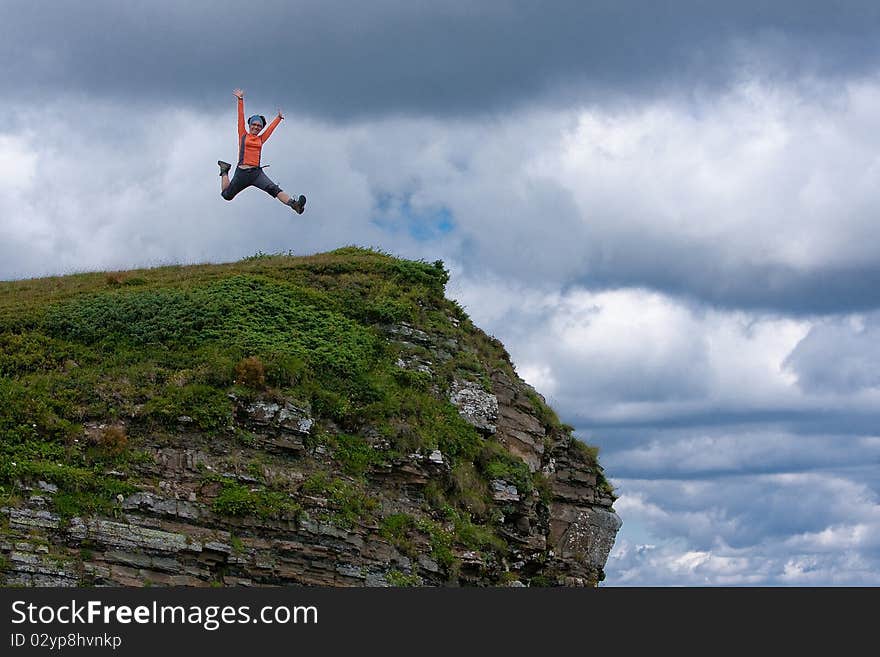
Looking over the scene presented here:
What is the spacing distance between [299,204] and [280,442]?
37.7ft

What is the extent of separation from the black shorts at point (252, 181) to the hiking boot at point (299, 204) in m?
0.80

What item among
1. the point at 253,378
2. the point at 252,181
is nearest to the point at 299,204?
the point at 252,181

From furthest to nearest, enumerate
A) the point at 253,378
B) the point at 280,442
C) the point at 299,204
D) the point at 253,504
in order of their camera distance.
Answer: the point at 299,204
the point at 253,378
the point at 280,442
the point at 253,504

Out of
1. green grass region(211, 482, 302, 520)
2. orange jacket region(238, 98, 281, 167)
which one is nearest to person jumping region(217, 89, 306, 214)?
orange jacket region(238, 98, 281, 167)

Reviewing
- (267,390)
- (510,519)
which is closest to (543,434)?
(510,519)

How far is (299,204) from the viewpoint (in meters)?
40.6

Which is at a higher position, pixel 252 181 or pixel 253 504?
pixel 252 181

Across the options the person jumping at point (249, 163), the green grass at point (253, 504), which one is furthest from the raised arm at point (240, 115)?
the green grass at point (253, 504)

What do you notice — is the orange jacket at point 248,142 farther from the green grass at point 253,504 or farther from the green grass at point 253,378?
the green grass at point 253,504

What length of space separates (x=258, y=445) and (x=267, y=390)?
2.15 m

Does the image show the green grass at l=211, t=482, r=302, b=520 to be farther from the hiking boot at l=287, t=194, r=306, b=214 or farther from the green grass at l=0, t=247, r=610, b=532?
the hiking boot at l=287, t=194, r=306, b=214

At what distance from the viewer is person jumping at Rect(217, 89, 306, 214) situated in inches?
1628

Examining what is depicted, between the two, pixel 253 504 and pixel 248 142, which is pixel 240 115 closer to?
pixel 248 142

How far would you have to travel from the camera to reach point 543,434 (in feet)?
129
